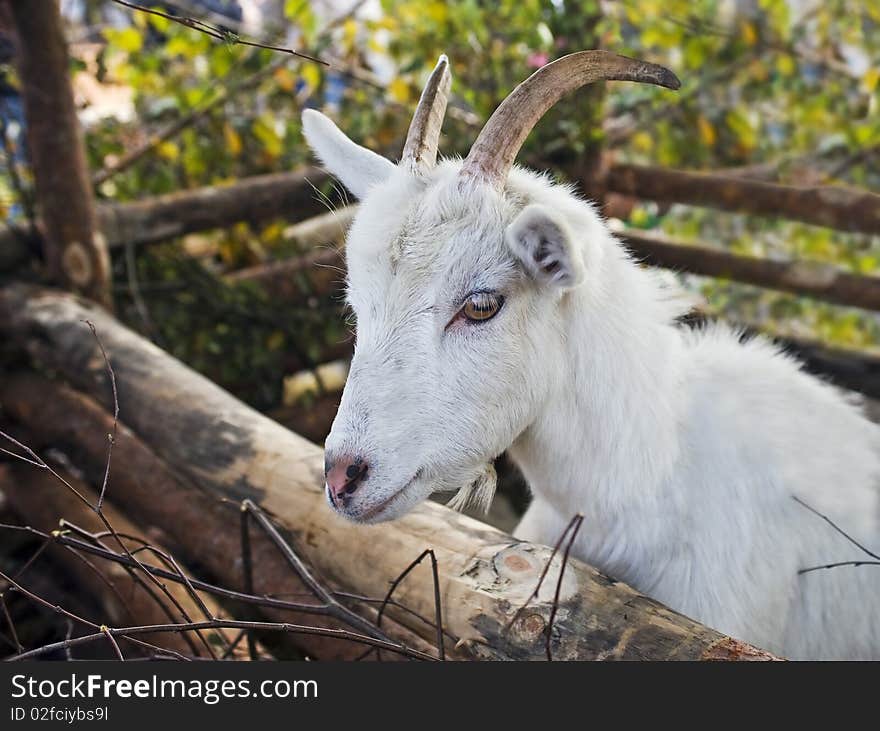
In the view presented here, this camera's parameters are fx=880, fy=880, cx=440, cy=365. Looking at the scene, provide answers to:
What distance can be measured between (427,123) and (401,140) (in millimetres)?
2455

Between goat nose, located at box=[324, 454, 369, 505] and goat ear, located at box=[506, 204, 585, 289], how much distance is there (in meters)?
0.54

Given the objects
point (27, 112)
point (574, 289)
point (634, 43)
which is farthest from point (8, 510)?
point (634, 43)

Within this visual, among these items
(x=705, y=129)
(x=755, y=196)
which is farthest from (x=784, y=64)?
(x=755, y=196)

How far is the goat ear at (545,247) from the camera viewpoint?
5.58ft

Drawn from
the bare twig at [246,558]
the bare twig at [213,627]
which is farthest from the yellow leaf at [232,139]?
the bare twig at [213,627]

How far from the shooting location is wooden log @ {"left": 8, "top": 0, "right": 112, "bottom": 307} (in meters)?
3.49

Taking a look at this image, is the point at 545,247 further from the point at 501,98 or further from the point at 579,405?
the point at 501,98

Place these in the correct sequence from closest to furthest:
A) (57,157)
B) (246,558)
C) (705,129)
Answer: (246,558) < (57,157) < (705,129)

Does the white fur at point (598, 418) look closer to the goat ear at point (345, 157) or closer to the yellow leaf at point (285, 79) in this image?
the goat ear at point (345, 157)

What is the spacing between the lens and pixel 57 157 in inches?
144

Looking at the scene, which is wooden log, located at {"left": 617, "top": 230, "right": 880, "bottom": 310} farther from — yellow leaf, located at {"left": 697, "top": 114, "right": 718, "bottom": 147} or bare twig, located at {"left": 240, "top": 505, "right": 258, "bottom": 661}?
bare twig, located at {"left": 240, "top": 505, "right": 258, "bottom": 661}

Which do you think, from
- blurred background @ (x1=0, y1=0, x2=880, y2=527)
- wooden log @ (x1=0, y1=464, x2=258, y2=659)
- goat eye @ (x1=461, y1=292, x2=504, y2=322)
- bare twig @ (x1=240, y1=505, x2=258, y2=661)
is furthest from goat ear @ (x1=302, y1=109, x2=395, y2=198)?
blurred background @ (x1=0, y1=0, x2=880, y2=527)

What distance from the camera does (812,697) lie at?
1.51 m

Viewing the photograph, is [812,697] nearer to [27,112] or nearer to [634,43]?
[27,112]
